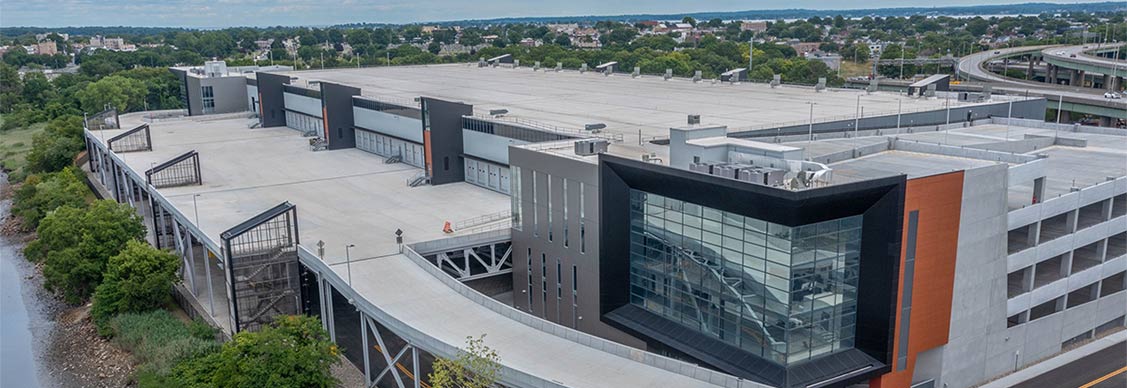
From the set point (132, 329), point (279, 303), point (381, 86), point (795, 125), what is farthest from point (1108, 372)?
point (381, 86)

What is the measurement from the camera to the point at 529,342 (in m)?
29.6

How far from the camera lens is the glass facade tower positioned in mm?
27250

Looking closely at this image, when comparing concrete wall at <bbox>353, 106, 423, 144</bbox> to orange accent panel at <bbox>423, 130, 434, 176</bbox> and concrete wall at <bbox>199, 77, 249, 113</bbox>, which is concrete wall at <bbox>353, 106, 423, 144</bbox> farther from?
concrete wall at <bbox>199, 77, 249, 113</bbox>

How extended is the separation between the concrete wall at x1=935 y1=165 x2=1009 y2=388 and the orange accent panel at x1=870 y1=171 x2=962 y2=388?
492mm

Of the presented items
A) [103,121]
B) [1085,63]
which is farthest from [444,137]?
[1085,63]

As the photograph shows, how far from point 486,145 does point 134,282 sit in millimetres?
21267

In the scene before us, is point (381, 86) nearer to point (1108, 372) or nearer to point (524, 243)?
point (524, 243)

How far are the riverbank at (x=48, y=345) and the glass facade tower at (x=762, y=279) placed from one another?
2771 centimetres

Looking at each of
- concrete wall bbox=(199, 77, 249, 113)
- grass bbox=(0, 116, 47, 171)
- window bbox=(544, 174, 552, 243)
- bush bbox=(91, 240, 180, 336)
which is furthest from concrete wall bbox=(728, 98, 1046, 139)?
grass bbox=(0, 116, 47, 171)

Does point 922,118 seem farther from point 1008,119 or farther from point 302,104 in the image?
point 302,104

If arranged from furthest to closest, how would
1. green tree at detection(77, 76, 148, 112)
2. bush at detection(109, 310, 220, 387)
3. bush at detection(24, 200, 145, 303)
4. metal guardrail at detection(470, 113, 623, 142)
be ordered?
green tree at detection(77, 76, 148, 112) → bush at detection(24, 200, 145, 303) → metal guardrail at detection(470, 113, 623, 142) → bush at detection(109, 310, 220, 387)

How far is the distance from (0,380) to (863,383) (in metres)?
41.1

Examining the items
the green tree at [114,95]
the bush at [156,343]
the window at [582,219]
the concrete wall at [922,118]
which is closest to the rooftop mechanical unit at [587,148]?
the window at [582,219]

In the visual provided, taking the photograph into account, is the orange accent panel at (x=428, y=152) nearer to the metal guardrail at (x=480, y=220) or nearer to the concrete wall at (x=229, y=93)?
the metal guardrail at (x=480, y=220)
